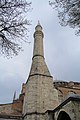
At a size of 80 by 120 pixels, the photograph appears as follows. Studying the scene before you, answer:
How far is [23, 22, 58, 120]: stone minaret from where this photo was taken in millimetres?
17197

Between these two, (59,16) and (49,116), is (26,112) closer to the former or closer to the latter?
(49,116)

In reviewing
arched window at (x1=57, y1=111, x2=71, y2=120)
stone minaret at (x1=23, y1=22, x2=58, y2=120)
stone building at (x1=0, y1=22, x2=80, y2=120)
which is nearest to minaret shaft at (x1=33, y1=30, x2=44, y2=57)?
stone building at (x1=0, y1=22, x2=80, y2=120)

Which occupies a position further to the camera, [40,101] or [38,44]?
[38,44]

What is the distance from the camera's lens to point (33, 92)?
60.7 ft

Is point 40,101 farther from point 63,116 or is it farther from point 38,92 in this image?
point 63,116

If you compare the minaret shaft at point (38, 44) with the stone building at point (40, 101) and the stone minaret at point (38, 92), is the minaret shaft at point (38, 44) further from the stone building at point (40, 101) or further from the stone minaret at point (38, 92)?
the stone minaret at point (38, 92)

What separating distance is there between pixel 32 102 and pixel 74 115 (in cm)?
613

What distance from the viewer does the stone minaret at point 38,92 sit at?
17197 millimetres

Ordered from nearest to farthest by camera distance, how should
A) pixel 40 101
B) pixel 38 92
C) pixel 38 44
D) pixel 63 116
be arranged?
1. pixel 63 116
2. pixel 40 101
3. pixel 38 92
4. pixel 38 44

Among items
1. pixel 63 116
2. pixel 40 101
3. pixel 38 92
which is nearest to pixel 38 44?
pixel 38 92

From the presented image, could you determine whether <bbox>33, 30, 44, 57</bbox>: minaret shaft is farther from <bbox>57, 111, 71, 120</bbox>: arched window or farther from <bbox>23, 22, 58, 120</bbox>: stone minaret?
<bbox>57, 111, 71, 120</bbox>: arched window

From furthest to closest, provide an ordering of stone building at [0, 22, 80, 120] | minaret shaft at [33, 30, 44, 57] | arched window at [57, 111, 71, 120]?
minaret shaft at [33, 30, 44, 57]
arched window at [57, 111, 71, 120]
stone building at [0, 22, 80, 120]

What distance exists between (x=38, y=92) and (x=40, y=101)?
993 millimetres

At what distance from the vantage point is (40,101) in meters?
17.8
